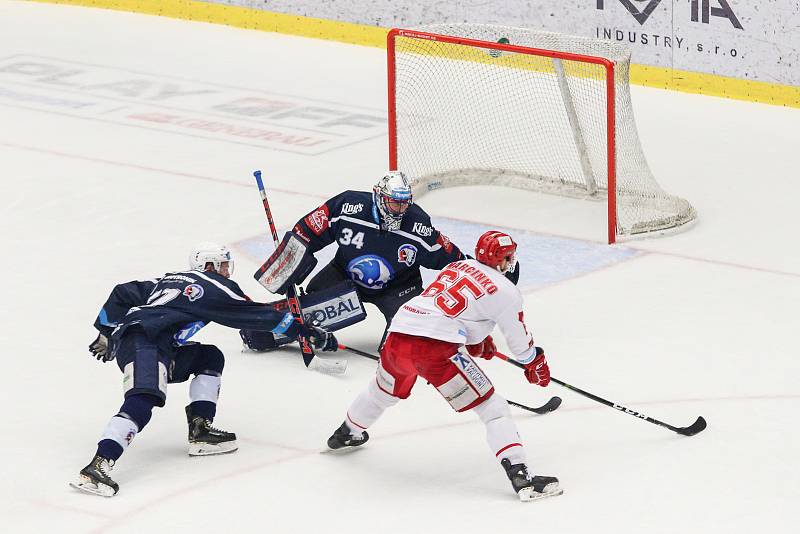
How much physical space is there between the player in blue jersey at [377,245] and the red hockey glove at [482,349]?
1.32 meters

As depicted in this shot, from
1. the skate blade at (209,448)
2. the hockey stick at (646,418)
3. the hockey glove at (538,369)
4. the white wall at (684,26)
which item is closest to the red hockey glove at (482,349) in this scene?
the hockey stick at (646,418)

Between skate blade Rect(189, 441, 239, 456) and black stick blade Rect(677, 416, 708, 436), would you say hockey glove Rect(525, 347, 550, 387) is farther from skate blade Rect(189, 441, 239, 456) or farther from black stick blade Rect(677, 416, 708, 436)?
skate blade Rect(189, 441, 239, 456)

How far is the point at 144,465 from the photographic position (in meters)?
→ 6.65

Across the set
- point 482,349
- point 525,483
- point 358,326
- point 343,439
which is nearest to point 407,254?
point 358,326

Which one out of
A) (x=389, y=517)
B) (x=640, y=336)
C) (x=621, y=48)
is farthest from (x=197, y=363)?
(x=621, y=48)

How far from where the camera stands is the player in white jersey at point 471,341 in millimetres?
6223

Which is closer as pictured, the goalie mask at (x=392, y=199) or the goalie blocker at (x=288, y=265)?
the goalie mask at (x=392, y=199)

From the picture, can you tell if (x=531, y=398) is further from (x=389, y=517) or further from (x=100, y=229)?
(x=100, y=229)

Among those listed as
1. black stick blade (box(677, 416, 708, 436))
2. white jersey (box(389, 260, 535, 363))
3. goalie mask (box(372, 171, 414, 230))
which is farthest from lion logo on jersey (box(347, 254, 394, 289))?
black stick blade (box(677, 416, 708, 436))

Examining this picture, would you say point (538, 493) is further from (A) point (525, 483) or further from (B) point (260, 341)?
(B) point (260, 341)

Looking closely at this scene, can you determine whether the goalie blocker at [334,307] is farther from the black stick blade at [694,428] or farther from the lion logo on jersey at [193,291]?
the black stick blade at [694,428]

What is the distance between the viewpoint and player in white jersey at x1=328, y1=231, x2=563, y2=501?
20.4 ft

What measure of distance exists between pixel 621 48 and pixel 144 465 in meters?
4.63

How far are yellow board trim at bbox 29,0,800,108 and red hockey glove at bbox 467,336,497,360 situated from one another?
6436 millimetres
